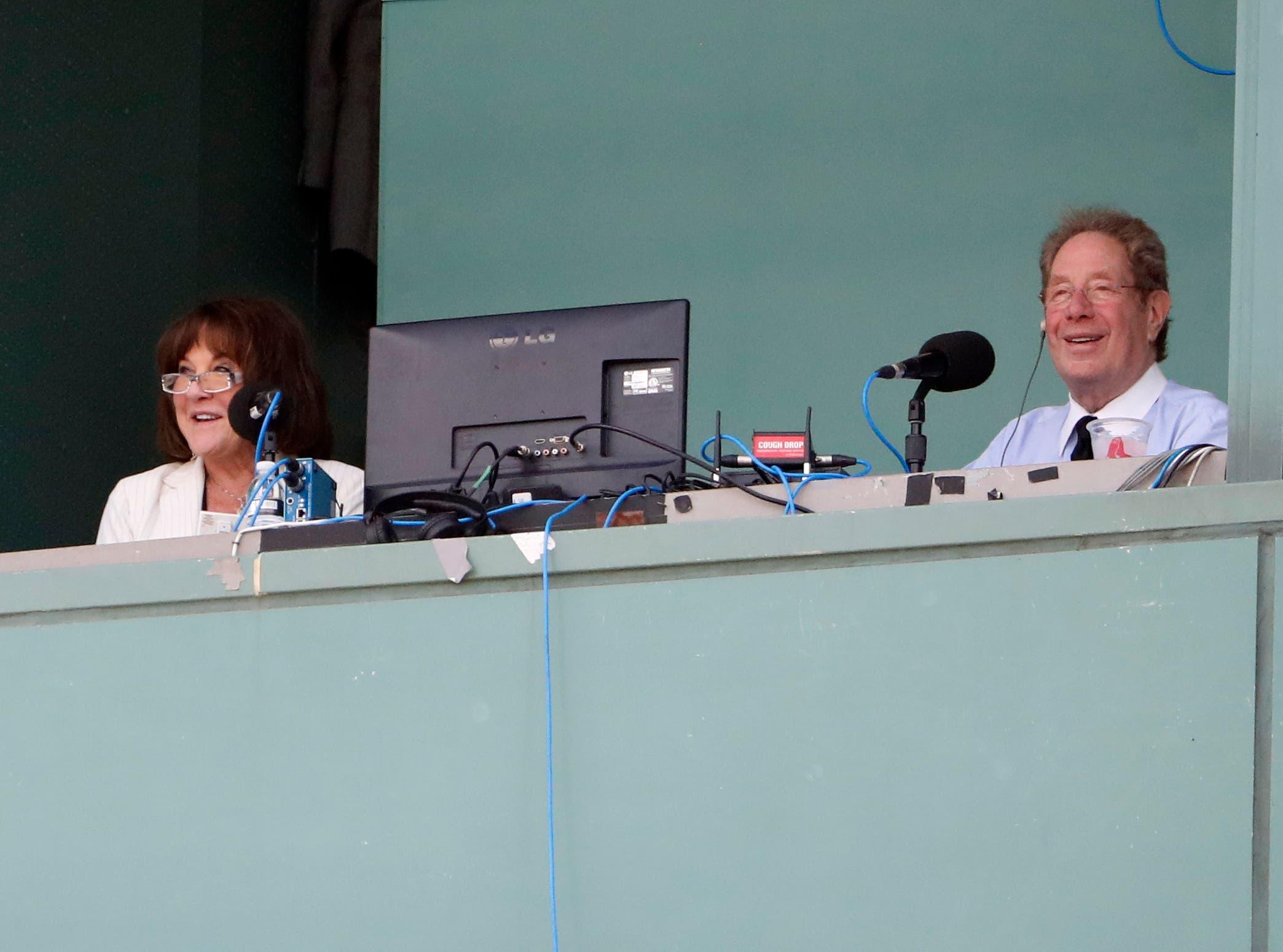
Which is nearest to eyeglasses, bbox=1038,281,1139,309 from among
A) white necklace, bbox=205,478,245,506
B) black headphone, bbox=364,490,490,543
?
black headphone, bbox=364,490,490,543

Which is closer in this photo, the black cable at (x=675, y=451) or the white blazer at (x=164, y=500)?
the black cable at (x=675, y=451)

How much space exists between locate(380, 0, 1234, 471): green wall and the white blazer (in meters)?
1.04

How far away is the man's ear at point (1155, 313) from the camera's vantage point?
8.82 ft

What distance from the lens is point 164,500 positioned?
278 centimetres

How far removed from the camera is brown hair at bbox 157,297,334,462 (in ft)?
9.30

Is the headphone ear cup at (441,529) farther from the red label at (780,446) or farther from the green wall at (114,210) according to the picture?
the green wall at (114,210)

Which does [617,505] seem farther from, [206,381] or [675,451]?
[206,381]

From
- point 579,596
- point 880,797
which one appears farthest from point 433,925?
point 880,797

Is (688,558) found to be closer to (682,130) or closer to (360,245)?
(682,130)

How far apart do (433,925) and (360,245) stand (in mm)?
3326

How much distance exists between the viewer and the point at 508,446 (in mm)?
1793

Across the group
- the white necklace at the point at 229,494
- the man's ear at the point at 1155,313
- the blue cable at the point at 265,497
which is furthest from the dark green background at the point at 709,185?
the blue cable at the point at 265,497

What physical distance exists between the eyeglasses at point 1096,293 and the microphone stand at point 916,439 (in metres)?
1.03

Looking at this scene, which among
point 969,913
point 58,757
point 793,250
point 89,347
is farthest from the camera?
point 89,347
